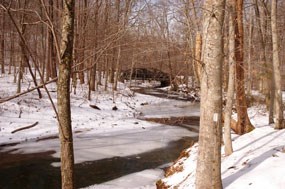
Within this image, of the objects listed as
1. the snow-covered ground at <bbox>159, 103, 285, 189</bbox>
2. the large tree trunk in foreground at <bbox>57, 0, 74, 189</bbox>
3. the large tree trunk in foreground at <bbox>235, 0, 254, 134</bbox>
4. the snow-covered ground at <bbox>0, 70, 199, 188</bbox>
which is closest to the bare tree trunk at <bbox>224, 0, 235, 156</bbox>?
the snow-covered ground at <bbox>159, 103, 285, 189</bbox>

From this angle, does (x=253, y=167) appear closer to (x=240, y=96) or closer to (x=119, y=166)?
(x=240, y=96)

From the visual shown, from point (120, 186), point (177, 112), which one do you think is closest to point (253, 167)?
point (120, 186)

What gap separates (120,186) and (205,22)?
224 inches

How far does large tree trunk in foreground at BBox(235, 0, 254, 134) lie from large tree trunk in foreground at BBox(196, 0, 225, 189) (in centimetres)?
447

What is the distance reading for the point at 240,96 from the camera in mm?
10188

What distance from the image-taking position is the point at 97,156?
12.1 meters

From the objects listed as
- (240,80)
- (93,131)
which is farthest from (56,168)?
(240,80)

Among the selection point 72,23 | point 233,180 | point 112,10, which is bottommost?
point 233,180

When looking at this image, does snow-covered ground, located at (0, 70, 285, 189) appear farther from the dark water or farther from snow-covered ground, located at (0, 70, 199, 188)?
the dark water

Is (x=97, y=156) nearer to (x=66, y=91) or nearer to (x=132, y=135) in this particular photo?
(x=132, y=135)

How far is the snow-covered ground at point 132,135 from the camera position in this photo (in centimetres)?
606

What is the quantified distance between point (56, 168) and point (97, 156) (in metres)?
1.88

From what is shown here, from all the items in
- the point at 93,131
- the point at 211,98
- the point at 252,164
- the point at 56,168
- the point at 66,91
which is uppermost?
the point at 66,91

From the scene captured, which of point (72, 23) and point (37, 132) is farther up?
point (72, 23)
